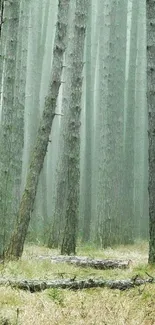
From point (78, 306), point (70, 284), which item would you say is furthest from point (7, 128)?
point (78, 306)

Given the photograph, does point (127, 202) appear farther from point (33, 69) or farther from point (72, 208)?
point (72, 208)

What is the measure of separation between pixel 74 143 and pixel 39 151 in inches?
47.2

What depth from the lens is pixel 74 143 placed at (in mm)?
9102

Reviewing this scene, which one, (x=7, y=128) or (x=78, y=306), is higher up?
(x=7, y=128)

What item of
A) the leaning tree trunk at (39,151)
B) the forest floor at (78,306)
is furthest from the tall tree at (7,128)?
the forest floor at (78,306)

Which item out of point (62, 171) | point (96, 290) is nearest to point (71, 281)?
point (96, 290)

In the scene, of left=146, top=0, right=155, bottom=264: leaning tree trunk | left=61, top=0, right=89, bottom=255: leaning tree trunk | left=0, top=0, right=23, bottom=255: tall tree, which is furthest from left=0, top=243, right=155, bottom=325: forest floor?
left=61, top=0, right=89, bottom=255: leaning tree trunk

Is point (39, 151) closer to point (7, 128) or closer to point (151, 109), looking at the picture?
point (7, 128)

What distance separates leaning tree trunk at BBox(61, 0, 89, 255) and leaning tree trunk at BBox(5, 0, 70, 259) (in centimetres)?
63

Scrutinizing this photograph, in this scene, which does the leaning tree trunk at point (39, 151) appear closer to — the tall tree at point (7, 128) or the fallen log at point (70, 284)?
the tall tree at point (7, 128)

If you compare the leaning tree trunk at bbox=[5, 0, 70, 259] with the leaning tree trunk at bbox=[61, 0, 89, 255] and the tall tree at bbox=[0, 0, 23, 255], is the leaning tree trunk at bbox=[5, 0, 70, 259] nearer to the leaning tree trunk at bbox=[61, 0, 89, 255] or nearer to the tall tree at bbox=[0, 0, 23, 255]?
the tall tree at bbox=[0, 0, 23, 255]

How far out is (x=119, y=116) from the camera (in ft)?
45.7

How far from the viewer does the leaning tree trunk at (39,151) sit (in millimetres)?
7730

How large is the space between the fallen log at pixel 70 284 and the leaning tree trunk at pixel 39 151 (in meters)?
2.31
